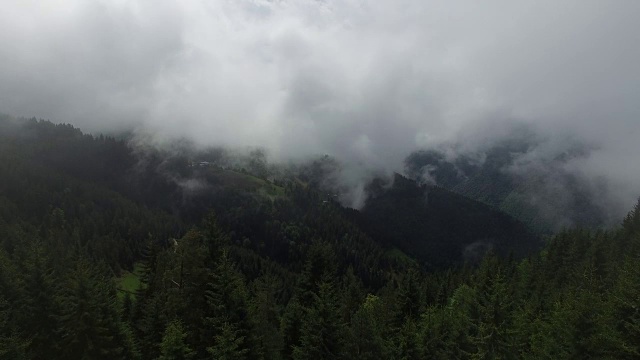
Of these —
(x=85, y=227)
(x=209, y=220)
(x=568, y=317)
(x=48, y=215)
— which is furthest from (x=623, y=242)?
(x=48, y=215)

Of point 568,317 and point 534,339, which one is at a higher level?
point 568,317

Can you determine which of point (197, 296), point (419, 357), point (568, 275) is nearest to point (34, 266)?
point (197, 296)

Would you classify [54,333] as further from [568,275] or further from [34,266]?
[568,275]

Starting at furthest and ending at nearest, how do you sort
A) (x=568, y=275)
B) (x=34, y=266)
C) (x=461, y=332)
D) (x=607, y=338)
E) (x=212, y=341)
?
(x=568, y=275) < (x=461, y=332) < (x=34, y=266) < (x=212, y=341) < (x=607, y=338)

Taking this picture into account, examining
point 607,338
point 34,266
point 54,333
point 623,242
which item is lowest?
point 54,333

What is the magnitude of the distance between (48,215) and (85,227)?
18466 millimetres

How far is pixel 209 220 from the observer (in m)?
35.8

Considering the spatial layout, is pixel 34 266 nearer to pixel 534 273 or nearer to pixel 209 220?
pixel 209 220

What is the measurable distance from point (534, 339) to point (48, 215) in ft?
689

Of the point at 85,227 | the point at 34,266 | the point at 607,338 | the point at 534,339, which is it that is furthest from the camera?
the point at 85,227

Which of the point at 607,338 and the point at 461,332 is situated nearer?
the point at 607,338

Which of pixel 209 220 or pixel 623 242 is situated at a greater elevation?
pixel 623 242

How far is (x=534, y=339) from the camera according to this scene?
136 feet

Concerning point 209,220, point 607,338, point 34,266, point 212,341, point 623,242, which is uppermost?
point 623,242
